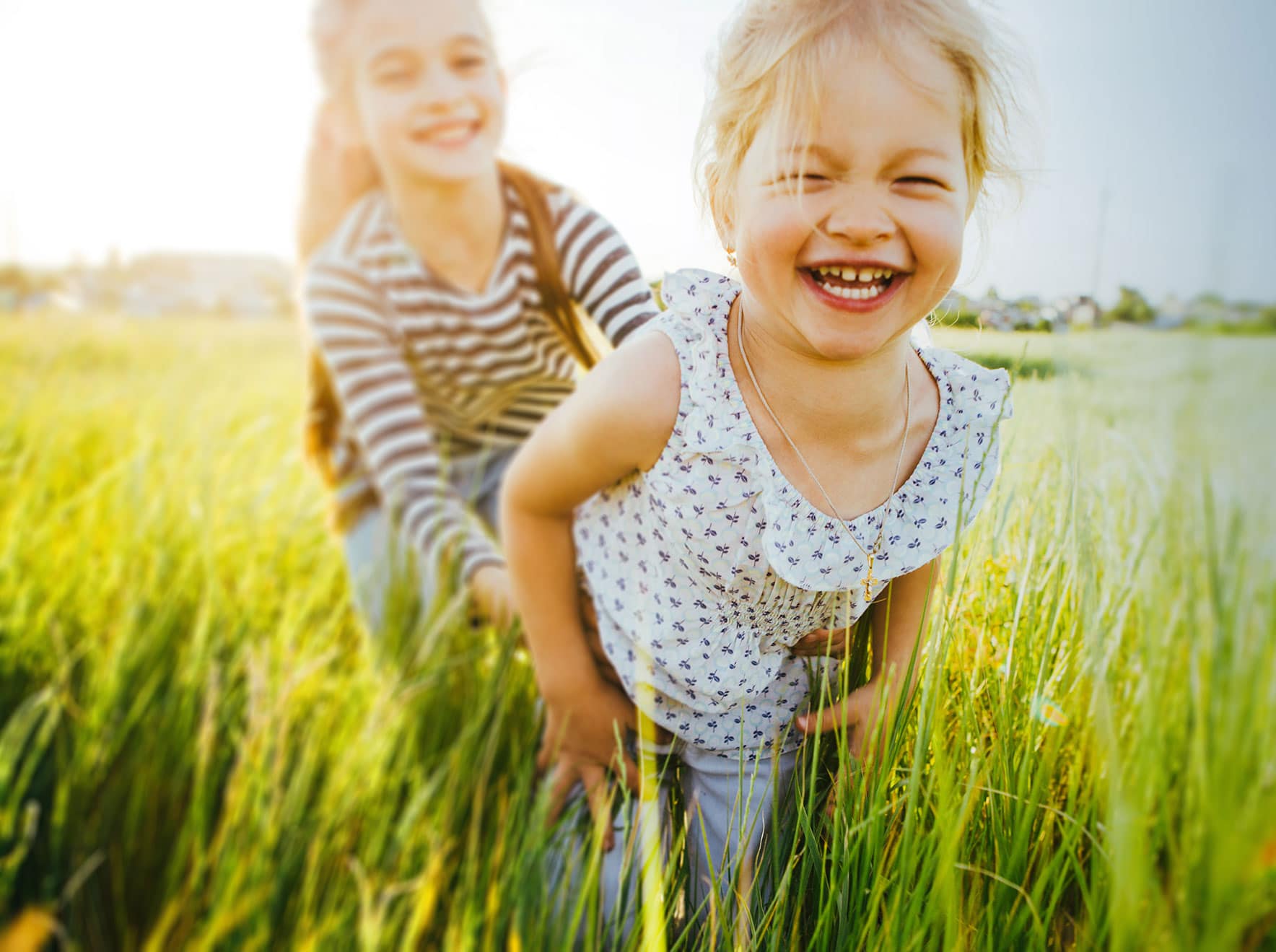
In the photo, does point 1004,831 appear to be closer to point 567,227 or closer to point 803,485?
point 803,485

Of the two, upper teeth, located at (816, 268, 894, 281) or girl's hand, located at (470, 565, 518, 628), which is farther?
girl's hand, located at (470, 565, 518, 628)

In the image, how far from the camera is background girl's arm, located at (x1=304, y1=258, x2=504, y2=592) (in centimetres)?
107

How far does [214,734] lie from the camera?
93 cm

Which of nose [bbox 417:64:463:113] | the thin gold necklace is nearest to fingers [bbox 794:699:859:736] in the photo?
the thin gold necklace

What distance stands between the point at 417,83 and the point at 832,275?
0.65 meters

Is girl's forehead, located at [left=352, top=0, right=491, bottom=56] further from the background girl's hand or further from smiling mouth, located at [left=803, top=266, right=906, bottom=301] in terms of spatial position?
the background girl's hand

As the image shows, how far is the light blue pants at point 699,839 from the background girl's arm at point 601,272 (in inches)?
20.9

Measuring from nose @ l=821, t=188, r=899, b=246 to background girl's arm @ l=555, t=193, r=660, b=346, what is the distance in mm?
442

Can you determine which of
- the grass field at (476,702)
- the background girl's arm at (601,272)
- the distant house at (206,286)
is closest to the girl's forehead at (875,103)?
the grass field at (476,702)

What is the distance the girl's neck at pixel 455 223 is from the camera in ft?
3.41

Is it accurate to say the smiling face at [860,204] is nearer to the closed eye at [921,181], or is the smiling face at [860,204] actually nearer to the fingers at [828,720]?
the closed eye at [921,181]

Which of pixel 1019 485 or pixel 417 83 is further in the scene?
pixel 417 83

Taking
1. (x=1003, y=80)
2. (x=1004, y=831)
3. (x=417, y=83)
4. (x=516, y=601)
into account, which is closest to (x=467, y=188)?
(x=417, y=83)

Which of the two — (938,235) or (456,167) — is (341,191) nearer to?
(456,167)
